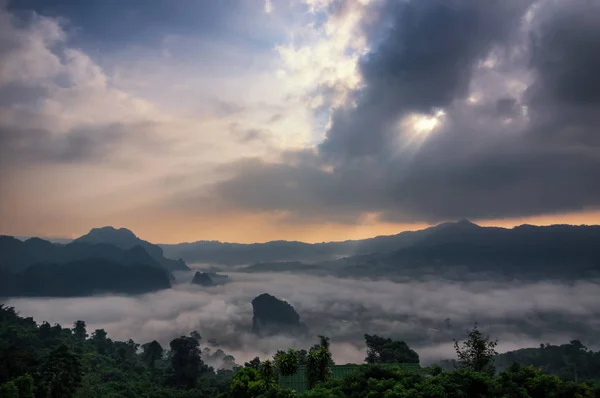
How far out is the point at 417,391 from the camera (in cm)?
3712

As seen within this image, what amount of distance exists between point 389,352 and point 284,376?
148ft

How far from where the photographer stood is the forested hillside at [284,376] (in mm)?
39281

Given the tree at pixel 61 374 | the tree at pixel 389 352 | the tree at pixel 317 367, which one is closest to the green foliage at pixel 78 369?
the tree at pixel 61 374

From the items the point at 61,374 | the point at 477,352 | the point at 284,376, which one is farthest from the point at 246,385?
the point at 61,374

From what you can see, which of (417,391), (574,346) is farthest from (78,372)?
(574,346)

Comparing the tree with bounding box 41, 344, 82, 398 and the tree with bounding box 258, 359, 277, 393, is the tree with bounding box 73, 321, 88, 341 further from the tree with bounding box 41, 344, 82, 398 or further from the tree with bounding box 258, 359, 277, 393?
the tree with bounding box 258, 359, 277, 393

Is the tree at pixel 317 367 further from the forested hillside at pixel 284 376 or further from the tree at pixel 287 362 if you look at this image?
the tree at pixel 287 362

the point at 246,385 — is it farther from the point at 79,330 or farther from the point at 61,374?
the point at 79,330

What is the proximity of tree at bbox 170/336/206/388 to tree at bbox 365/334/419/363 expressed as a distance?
4463cm

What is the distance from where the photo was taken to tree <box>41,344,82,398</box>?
61031 mm

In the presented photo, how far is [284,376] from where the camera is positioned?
54.8m

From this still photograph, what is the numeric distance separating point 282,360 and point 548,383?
91.6ft

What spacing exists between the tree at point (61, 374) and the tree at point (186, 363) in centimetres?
4276

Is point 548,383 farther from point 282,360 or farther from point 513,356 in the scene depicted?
point 513,356
